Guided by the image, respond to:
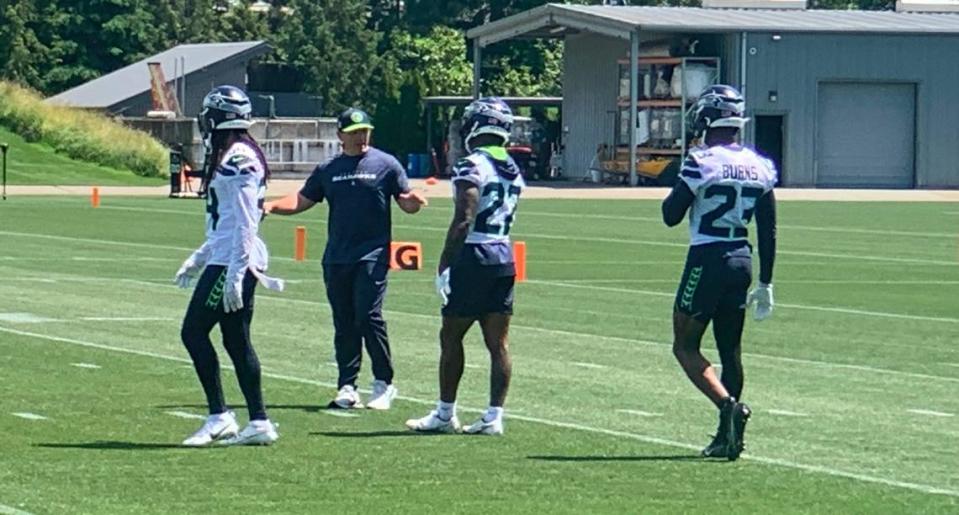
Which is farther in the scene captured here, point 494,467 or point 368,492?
point 494,467

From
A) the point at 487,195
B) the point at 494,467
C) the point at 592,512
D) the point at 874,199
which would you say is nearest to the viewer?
the point at 592,512

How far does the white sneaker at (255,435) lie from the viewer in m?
11.6

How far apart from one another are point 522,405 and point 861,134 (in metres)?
53.1

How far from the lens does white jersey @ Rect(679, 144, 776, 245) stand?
37.4 feet

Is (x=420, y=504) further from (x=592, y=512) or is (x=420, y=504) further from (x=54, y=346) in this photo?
(x=54, y=346)

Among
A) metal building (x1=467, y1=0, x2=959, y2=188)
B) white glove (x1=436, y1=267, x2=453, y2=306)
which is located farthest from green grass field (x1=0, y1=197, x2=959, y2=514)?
metal building (x1=467, y1=0, x2=959, y2=188)

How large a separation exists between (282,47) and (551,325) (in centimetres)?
7612

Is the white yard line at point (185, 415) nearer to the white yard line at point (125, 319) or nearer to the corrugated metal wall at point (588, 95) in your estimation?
the white yard line at point (125, 319)

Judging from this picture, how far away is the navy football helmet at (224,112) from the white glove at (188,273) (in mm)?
725

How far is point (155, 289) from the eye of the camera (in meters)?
23.1

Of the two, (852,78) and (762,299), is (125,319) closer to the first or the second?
(762,299)

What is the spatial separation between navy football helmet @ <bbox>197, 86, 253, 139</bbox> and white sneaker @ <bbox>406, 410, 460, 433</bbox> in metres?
1.98

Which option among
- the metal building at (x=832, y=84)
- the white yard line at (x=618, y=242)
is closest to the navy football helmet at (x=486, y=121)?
the white yard line at (x=618, y=242)

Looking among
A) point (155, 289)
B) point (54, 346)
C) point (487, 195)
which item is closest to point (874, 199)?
A: point (155, 289)
